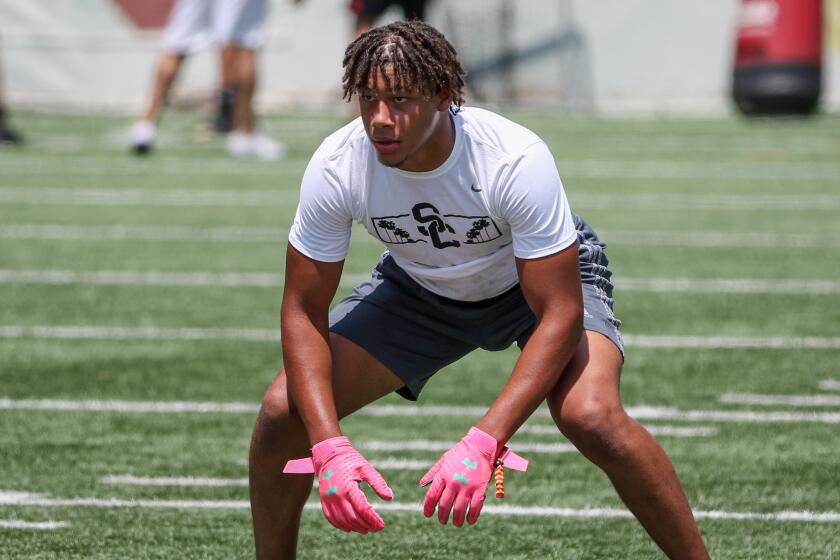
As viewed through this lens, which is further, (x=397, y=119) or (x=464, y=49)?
(x=464, y=49)

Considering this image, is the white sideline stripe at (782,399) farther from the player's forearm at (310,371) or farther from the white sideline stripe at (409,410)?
the player's forearm at (310,371)

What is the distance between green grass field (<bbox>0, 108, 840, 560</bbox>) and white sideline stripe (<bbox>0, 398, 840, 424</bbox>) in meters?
0.02

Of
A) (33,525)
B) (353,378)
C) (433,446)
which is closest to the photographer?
(353,378)

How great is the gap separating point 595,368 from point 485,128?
0.60m

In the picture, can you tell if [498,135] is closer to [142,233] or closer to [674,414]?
[674,414]

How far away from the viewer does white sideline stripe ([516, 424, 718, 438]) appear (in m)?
5.56

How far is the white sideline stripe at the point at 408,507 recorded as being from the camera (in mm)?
4605

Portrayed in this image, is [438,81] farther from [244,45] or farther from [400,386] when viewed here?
[244,45]

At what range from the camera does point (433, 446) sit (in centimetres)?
544

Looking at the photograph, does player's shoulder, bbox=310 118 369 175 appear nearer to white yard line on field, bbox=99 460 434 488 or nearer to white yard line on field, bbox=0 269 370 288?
white yard line on field, bbox=99 460 434 488

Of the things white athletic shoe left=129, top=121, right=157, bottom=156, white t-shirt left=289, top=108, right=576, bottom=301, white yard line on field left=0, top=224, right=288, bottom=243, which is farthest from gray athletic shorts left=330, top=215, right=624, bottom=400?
white athletic shoe left=129, top=121, right=157, bottom=156

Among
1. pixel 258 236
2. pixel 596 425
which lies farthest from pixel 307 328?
pixel 258 236

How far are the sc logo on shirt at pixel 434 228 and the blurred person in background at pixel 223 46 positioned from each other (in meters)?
9.13

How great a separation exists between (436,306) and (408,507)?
0.91 m
